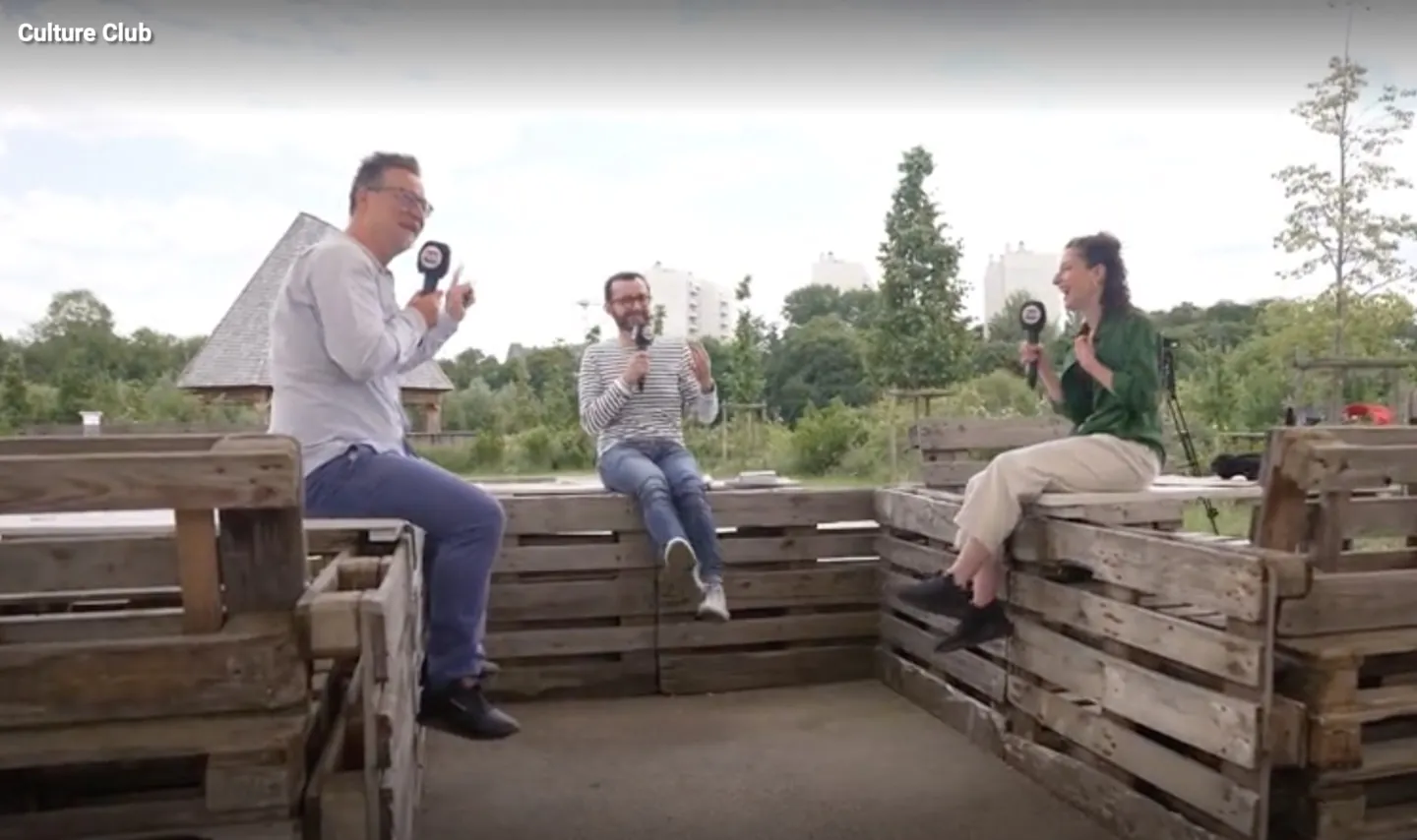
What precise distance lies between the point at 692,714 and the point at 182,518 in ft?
8.59

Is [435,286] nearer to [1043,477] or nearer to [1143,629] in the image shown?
[1043,477]

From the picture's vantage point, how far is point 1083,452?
3.41m

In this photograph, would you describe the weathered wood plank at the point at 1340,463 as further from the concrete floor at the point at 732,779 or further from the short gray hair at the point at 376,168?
the short gray hair at the point at 376,168

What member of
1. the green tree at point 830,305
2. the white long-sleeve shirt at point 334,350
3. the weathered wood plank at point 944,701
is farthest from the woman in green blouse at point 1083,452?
the green tree at point 830,305

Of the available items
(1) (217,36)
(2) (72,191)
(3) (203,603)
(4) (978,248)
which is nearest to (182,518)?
(3) (203,603)

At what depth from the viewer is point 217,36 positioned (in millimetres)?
4262

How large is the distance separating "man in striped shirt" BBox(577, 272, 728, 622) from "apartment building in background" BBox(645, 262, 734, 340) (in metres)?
5.28

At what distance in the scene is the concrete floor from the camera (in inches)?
118

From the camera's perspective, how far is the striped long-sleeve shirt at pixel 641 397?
444cm

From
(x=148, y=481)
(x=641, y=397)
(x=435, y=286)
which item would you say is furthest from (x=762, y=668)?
(x=148, y=481)

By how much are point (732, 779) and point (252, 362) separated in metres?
7.69

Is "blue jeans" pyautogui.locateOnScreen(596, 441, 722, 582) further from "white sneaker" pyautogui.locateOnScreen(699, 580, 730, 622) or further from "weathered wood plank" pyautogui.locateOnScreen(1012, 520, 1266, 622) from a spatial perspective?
"weathered wood plank" pyautogui.locateOnScreen(1012, 520, 1266, 622)

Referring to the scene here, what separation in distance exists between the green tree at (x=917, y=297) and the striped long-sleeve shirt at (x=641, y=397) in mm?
13260

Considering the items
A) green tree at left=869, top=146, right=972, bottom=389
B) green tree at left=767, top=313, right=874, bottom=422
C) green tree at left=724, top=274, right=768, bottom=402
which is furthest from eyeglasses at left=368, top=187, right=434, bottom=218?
green tree at left=869, top=146, right=972, bottom=389
